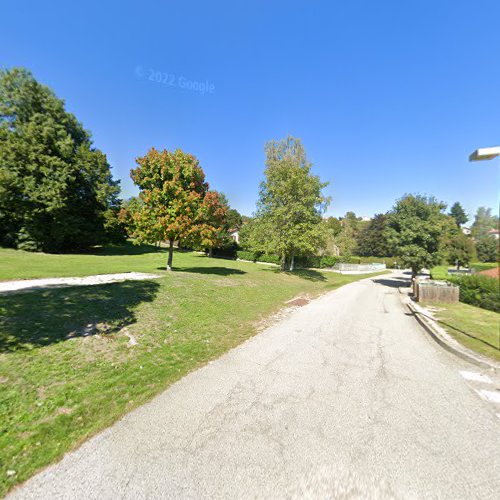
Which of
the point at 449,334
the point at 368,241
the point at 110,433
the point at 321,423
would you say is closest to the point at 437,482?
the point at 321,423

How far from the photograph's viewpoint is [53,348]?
17.4 feet

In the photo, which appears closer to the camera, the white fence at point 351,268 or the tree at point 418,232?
the tree at point 418,232

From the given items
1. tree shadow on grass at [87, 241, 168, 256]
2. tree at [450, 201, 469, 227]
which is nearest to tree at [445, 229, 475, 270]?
tree shadow on grass at [87, 241, 168, 256]

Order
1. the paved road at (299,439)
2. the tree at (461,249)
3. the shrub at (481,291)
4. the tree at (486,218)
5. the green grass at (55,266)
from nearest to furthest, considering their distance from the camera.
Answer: the paved road at (299,439) < the tree at (486,218) < the green grass at (55,266) < the shrub at (481,291) < the tree at (461,249)

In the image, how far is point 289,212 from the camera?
21.6 m

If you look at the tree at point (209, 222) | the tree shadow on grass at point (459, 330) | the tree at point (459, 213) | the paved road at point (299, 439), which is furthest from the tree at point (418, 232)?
the tree at point (459, 213)

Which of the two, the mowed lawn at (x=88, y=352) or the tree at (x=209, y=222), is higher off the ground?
the tree at (x=209, y=222)

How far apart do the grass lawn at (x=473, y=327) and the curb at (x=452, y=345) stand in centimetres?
24

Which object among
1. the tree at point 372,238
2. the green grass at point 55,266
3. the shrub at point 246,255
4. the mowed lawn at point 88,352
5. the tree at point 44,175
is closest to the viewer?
the mowed lawn at point 88,352

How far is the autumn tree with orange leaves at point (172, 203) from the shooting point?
15039mm

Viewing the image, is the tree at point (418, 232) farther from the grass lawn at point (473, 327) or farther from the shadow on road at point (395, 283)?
the grass lawn at point (473, 327)

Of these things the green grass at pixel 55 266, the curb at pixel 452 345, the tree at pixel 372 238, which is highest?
the tree at pixel 372 238

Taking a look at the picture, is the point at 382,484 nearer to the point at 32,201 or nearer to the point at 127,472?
Result: the point at 127,472

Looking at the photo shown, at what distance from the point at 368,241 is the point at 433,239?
5139 centimetres
